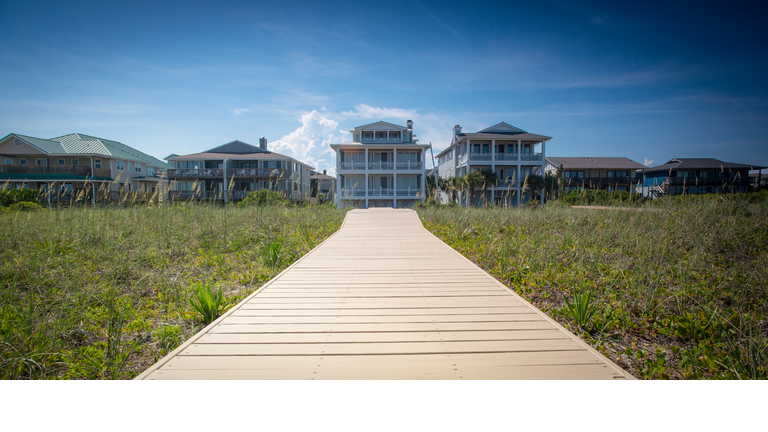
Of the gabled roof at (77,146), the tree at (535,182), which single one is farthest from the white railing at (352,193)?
the gabled roof at (77,146)

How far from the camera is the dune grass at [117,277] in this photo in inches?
110

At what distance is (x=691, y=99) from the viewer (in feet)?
15.2

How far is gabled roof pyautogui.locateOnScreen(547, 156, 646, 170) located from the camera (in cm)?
3922

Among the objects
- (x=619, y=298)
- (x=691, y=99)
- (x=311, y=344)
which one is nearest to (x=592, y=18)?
(x=691, y=99)

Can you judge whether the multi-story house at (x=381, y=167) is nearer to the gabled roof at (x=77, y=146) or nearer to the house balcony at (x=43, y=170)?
the house balcony at (x=43, y=170)

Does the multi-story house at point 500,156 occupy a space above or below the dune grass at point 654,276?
above

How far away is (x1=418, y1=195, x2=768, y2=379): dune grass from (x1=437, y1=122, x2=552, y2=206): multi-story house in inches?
866

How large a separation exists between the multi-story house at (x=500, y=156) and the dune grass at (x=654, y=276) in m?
22.0

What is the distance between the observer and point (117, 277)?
458 centimetres

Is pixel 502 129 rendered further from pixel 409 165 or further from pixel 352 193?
pixel 352 193

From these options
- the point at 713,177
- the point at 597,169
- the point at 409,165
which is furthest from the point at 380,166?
the point at 597,169

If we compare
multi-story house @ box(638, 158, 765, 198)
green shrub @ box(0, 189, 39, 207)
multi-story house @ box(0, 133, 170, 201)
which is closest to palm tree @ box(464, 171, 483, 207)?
multi-story house @ box(638, 158, 765, 198)
